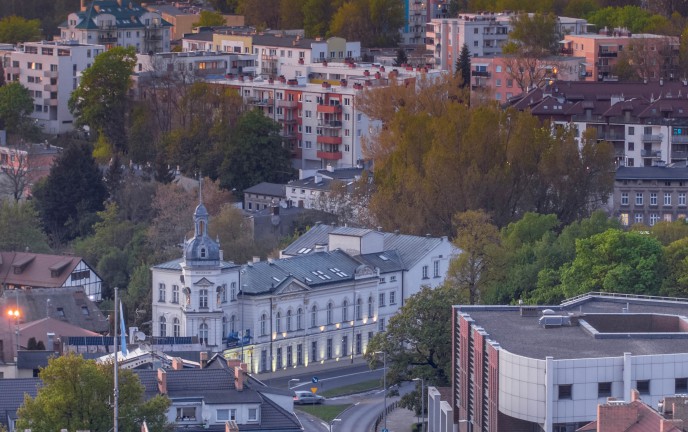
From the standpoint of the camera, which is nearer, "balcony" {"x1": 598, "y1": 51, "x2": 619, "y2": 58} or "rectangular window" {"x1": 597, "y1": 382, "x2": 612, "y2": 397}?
"rectangular window" {"x1": 597, "y1": 382, "x2": 612, "y2": 397}

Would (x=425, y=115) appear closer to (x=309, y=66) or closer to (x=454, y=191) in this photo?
(x=454, y=191)

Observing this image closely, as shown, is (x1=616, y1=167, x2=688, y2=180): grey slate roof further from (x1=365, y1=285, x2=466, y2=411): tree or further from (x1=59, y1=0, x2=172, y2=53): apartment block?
(x1=59, y1=0, x2=172, y2=53): apartment block

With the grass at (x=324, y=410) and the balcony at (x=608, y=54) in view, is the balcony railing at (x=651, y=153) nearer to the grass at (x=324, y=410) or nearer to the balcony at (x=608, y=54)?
the balcony at (x=608, y=54)

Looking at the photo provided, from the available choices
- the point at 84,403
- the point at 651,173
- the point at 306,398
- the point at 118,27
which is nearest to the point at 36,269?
the point at 306,398

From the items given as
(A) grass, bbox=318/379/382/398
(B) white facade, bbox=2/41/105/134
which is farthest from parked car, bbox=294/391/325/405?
(B) white facade, bbox=2/41/105/134

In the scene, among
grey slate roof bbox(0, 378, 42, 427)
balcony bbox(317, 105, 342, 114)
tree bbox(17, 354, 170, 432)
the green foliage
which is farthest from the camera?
balcony bbox(317, 105, 342, 114)

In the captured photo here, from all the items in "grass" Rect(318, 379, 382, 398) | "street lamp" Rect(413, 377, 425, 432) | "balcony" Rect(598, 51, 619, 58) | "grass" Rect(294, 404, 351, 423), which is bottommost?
"grass" Rect(318, 379, 382, 398)

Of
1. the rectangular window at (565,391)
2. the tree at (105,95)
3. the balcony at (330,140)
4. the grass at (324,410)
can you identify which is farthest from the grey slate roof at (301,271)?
the tree at (105,95)
